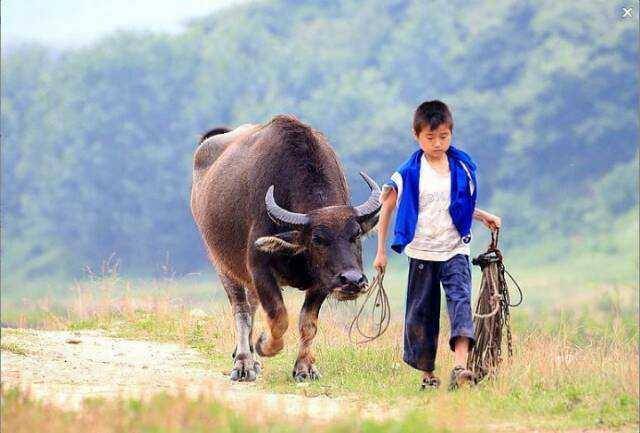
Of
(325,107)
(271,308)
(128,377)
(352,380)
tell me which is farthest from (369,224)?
(325,107)

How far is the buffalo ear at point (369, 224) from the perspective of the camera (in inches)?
368

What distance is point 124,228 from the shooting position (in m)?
51.8

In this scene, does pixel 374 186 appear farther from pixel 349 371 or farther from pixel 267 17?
pixel 267 17

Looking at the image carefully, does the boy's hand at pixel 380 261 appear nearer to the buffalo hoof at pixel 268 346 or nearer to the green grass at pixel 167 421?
the buffalo hoof at pixel 268 346

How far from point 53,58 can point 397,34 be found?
626 inches

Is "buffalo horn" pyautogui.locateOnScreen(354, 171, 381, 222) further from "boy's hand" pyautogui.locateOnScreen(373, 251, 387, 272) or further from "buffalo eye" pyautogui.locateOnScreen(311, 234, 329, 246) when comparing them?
"boy's hand" pyautogui.locateOnScreen(373, 251, 387, 272)

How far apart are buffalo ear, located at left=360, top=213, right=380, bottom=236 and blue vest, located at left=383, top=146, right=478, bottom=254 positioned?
3.60ft

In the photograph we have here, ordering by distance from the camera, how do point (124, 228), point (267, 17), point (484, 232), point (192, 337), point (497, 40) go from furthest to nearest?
point (267, 17) < point (497, 40) < point (124, 228) < point (484, 232) < point (192, 337)

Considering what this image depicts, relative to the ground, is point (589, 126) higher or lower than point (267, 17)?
lower

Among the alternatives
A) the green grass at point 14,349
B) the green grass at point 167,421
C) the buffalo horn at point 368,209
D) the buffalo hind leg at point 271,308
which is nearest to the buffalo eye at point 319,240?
the buffalo horn at point 368,209

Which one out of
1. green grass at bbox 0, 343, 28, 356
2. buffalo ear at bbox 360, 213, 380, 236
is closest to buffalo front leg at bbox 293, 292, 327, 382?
buffalo ear at bbox 360, 213, 380, 236

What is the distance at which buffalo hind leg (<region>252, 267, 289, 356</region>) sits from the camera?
943 cm

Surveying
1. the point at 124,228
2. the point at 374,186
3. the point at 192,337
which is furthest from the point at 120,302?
the point at 124,228

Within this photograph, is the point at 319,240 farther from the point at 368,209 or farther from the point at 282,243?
the point at 368,209
